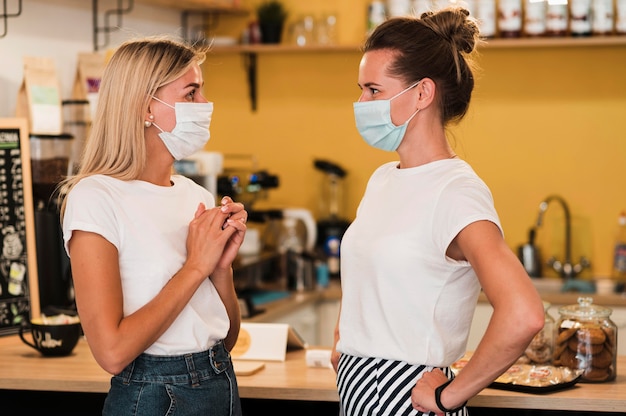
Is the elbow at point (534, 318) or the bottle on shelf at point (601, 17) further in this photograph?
the bottle on shelf at point (601, 17)

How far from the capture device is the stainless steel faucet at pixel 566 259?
14.0 ft

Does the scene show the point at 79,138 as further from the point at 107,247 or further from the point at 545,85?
the point at 545,85

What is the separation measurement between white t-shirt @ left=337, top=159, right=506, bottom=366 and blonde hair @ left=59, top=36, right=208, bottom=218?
1.57 feet

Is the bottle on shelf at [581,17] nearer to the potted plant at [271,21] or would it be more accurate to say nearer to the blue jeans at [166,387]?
the potted plant at [271,21]

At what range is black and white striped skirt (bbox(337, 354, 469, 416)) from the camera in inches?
69.0

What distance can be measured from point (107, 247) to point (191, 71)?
42 centimetres

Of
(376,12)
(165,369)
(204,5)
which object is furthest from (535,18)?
(165,369)

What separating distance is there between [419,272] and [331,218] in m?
2.81

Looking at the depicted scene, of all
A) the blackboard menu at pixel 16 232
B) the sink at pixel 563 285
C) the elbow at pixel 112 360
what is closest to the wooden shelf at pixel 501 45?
the sink at pixel 563 285

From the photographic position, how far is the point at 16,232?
9.17ft

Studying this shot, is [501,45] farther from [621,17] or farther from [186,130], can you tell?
[186,130]

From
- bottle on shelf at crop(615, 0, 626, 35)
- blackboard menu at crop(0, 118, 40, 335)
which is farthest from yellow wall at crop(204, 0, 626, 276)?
blackboard menu at crop(0, 118, 40, 335)

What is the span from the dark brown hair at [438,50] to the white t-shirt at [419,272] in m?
0.15

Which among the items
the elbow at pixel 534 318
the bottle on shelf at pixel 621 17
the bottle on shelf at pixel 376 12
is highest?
the bottle on shelf at pixel 376 12
